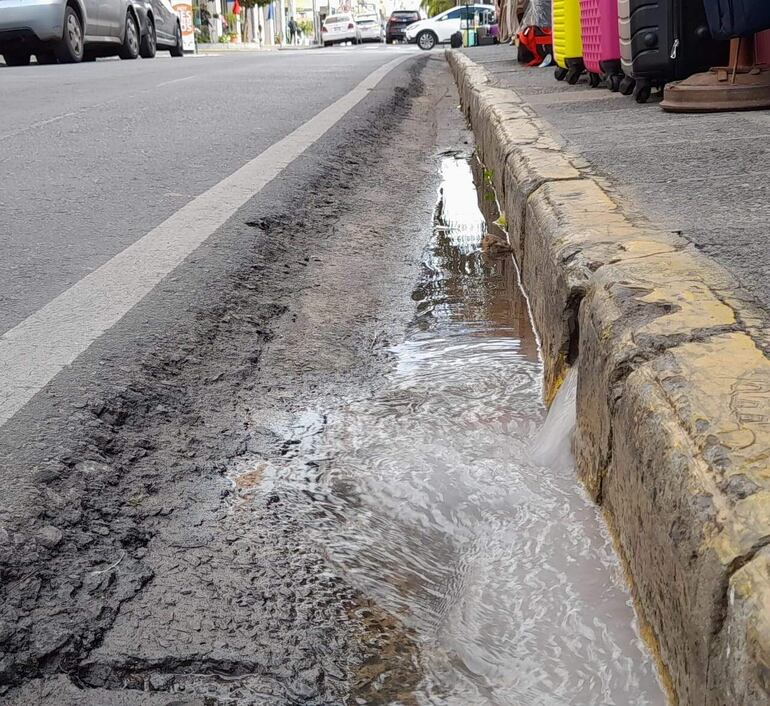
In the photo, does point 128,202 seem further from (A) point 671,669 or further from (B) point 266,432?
(A) point 671,669

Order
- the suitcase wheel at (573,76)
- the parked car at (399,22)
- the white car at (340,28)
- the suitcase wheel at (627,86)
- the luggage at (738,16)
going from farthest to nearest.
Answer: the white car at (340,28) → the parked car at (399,22) → the suitcase wheel at (573,76) → the suitcase wheel at (627,86) → the luggage at (738,16)

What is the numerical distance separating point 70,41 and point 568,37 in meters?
8.50

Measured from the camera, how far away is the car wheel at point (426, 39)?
32.3 m

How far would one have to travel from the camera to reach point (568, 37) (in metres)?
6.75

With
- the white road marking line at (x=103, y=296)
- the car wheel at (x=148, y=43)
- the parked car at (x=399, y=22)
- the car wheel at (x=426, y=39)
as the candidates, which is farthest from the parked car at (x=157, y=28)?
the parked car at (x=399, y=22)

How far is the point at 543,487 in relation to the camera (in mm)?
1852

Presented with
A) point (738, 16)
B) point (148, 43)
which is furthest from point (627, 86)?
point (148, 43)

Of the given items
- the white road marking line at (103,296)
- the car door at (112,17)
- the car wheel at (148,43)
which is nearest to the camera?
the white road marking line at (103,296)

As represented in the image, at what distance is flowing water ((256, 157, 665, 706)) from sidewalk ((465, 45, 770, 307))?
0.47 metres

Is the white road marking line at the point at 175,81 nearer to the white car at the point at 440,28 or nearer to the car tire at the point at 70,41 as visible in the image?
the car tire at the point at 70,41

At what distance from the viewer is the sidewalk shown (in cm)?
215

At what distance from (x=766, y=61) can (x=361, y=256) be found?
2.83 m

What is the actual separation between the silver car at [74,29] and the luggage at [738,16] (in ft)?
32.9

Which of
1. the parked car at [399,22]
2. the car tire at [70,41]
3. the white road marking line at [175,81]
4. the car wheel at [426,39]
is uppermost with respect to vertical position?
the parked car at [399,22]
